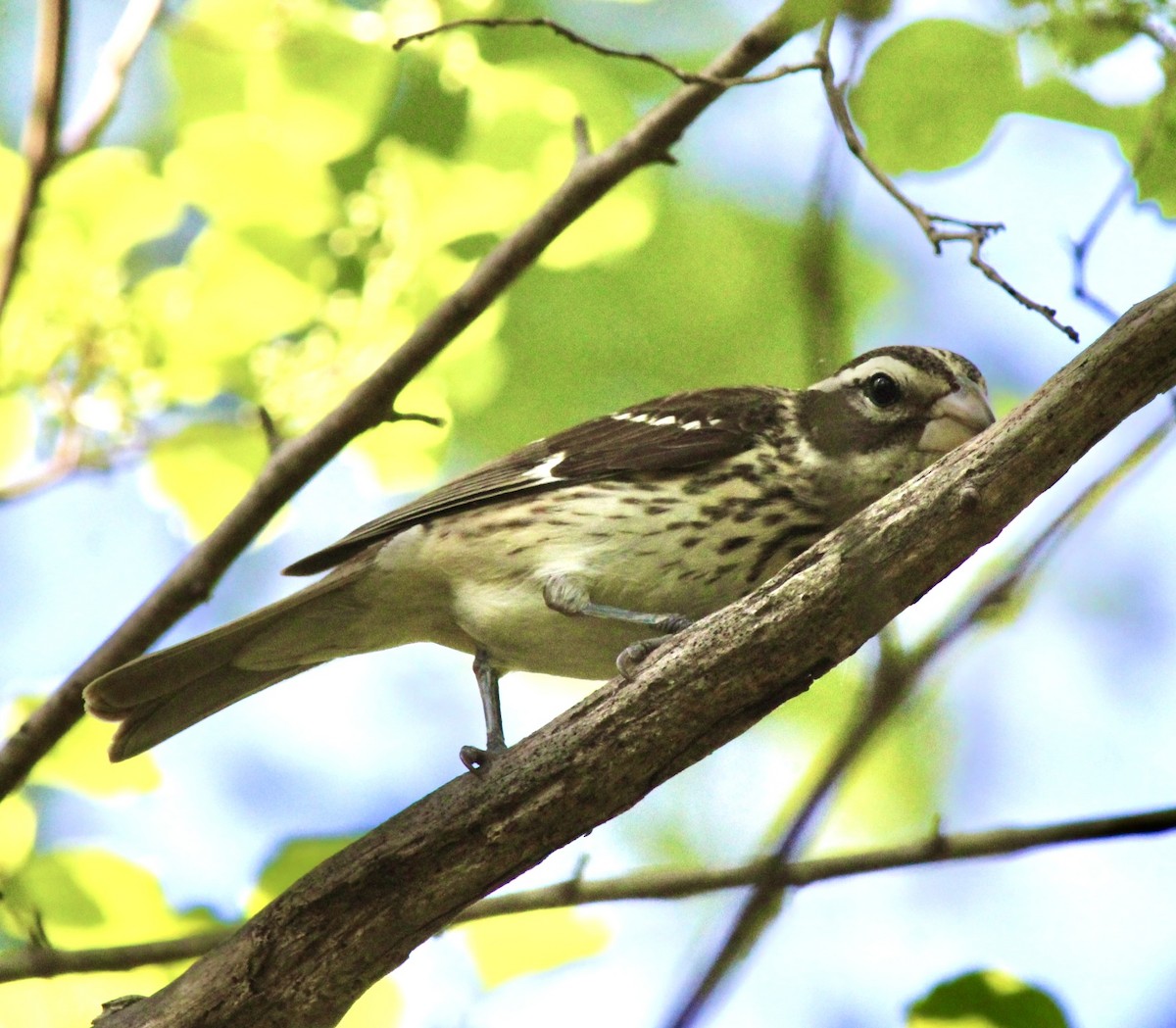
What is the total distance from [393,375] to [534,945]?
1.64m

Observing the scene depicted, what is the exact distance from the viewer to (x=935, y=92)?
11.2 ft

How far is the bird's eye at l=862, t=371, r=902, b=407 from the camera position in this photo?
4617 millimetres

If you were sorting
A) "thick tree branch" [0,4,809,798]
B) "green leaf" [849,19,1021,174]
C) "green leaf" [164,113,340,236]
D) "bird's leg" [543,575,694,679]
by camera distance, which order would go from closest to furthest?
"green leaf" [849,19,1021,174] < "bird's leg" [543,575,694,679] < "thick tree branch" [0,4,809,798] < "green leaf" [164,113,340,236]

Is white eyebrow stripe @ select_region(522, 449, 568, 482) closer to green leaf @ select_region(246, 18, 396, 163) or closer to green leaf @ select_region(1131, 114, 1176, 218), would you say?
green leaf @ select_region(246, 18, 396, 163)

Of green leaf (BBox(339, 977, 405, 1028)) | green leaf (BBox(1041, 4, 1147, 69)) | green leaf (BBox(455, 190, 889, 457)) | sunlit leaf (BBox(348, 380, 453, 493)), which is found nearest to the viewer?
green leaf (BBox(1041, 4, 1147, 69))

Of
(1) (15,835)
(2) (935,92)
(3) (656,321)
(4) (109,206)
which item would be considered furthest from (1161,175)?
(1) (15,835)

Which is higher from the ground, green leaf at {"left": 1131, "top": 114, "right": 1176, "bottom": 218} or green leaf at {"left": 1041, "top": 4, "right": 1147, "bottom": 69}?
green leaf at {"left": 1041, "top": 4, "right": 1147, "bottom": 69}

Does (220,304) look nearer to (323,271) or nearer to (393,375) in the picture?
(323,271)

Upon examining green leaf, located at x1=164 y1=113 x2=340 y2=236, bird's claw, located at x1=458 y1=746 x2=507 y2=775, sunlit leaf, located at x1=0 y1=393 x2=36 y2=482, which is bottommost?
bird's claw, located at x1=458 y1=746 x2=507 y2=775

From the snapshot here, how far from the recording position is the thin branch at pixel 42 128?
4.34 m

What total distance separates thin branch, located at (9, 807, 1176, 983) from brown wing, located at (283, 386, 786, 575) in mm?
1312

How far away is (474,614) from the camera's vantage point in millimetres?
4625

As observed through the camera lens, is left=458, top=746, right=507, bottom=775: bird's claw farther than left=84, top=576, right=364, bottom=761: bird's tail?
No

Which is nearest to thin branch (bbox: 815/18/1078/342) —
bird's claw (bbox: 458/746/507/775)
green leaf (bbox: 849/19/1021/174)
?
green leaf (bbox: 849/19/1021/174)
